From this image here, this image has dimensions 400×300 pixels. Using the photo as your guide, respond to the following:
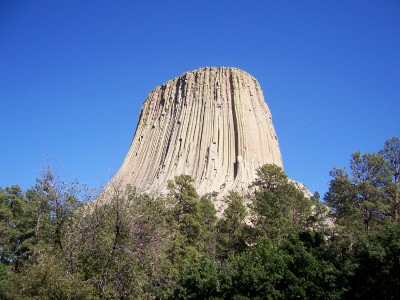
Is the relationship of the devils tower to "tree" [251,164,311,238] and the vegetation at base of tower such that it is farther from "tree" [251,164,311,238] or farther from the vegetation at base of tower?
the vegetation at base of tower

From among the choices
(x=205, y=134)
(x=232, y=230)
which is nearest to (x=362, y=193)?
(x=232, y=230)

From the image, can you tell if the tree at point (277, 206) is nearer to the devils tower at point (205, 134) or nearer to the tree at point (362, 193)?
the tree at point (362, 193)

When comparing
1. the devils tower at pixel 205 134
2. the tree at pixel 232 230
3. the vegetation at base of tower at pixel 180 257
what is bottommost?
the vegetation at base of tower at pixel 180 257

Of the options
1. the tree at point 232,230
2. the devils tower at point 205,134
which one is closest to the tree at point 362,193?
the tree at point 232,230

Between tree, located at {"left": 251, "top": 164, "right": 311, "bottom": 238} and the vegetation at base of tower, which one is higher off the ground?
tree, located at {"left": 251, "top": 164, "right": 311, "bottom": 238}

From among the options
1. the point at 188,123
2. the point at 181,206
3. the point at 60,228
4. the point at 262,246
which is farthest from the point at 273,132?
the point at 60,228

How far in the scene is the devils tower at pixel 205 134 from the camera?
71.4 metres

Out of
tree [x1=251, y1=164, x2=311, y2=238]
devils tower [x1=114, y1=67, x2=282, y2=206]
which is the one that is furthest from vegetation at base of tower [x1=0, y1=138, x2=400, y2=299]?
devils tower [x1=114, y1=67, x2=282, y2=206]

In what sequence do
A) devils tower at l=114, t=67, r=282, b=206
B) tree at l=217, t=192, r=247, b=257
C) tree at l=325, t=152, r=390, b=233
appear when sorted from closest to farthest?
tree at l=325, t=152, r=390, b=233 < tree at l=217, t=192, r=247, b=257 < devils tower at l=114, t=67, r=282, b=206

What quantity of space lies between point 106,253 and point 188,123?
59.7 metres

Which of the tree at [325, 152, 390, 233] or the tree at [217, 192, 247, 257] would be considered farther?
the tree at [217, 192, 247, 257]

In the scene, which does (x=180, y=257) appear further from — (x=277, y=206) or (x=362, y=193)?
(x=362, y=193)

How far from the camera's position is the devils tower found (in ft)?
234

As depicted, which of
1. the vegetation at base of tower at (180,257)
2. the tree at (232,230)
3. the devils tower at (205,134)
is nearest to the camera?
the vegetation at base of tower at (180,257)
